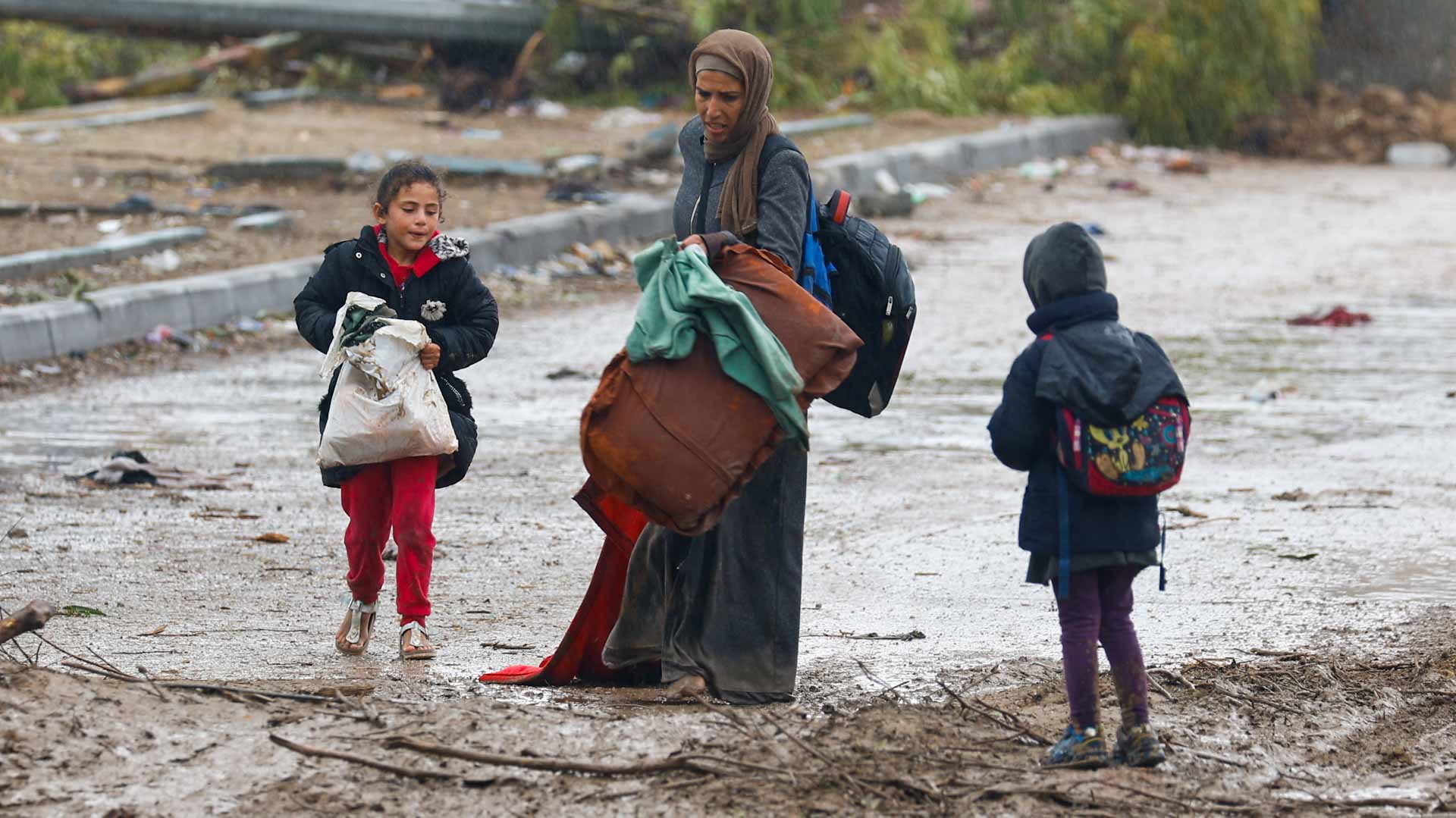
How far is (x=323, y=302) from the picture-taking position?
16.0 feet

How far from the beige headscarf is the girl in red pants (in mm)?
A: 813

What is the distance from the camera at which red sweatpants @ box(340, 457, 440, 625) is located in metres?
4.87

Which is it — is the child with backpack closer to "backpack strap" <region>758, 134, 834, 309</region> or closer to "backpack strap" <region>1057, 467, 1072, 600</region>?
"backpack strap" <region>1057, 467, 1072, 600</region>

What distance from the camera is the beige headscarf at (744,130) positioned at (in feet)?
14.1

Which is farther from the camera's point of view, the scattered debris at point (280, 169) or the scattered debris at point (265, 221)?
the scattered debris at point (280, 169)

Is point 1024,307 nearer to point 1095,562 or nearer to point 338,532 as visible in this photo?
point 338,532

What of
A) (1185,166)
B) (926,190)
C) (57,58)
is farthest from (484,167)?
(57,58)

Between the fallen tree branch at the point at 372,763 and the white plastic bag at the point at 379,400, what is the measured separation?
124 centimetres

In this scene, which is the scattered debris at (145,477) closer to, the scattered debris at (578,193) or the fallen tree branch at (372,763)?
the fallen tree branch at (372,763)

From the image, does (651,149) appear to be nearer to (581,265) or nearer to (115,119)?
(581,265)

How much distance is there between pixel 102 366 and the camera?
992 centimetres

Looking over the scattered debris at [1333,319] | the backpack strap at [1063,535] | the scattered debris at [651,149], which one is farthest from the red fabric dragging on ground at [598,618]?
the scattered debris at [651,149]

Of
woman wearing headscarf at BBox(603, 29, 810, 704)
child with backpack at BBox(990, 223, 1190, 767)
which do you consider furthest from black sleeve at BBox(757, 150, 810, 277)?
child with backpack at BBox(990, 223, 1190, 767)

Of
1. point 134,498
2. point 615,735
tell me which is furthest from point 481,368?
point 615,735
